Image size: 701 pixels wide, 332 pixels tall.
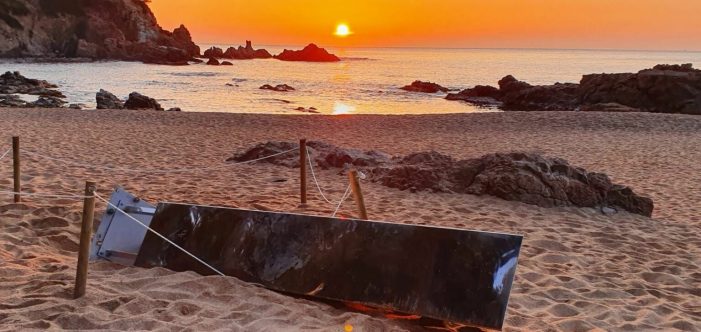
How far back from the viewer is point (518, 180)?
26.8 ft

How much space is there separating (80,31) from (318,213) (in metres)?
91.9

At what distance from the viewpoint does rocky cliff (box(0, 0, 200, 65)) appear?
7675 centimetres

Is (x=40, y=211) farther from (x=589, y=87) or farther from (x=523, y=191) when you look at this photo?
(x=589, y=87)


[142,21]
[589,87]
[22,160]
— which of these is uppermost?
[142,21]

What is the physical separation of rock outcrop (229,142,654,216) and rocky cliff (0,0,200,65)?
8039 cm

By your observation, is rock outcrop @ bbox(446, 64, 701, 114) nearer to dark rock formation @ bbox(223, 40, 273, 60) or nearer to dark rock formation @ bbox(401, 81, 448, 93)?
dark rock formation @ bbox(401, 81, 448, 93)

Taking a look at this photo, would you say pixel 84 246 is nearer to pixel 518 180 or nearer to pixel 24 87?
pixel 518 180

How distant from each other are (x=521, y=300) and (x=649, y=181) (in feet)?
24.6

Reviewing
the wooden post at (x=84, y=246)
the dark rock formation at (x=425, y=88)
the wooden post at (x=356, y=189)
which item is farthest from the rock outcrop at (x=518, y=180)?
the dark rock formation at (x=425, y=88)

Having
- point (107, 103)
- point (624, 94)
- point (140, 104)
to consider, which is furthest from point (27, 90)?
point (624, 94)

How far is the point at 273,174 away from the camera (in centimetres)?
976

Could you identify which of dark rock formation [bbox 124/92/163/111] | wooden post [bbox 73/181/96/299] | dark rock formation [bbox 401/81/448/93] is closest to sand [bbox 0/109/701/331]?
wooden post [bbox 73/181/96/299]

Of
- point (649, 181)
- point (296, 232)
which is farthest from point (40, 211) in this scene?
point (649, 181)

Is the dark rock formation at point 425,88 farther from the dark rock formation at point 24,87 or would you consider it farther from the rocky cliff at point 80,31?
the rocky cliff at point 80,31
